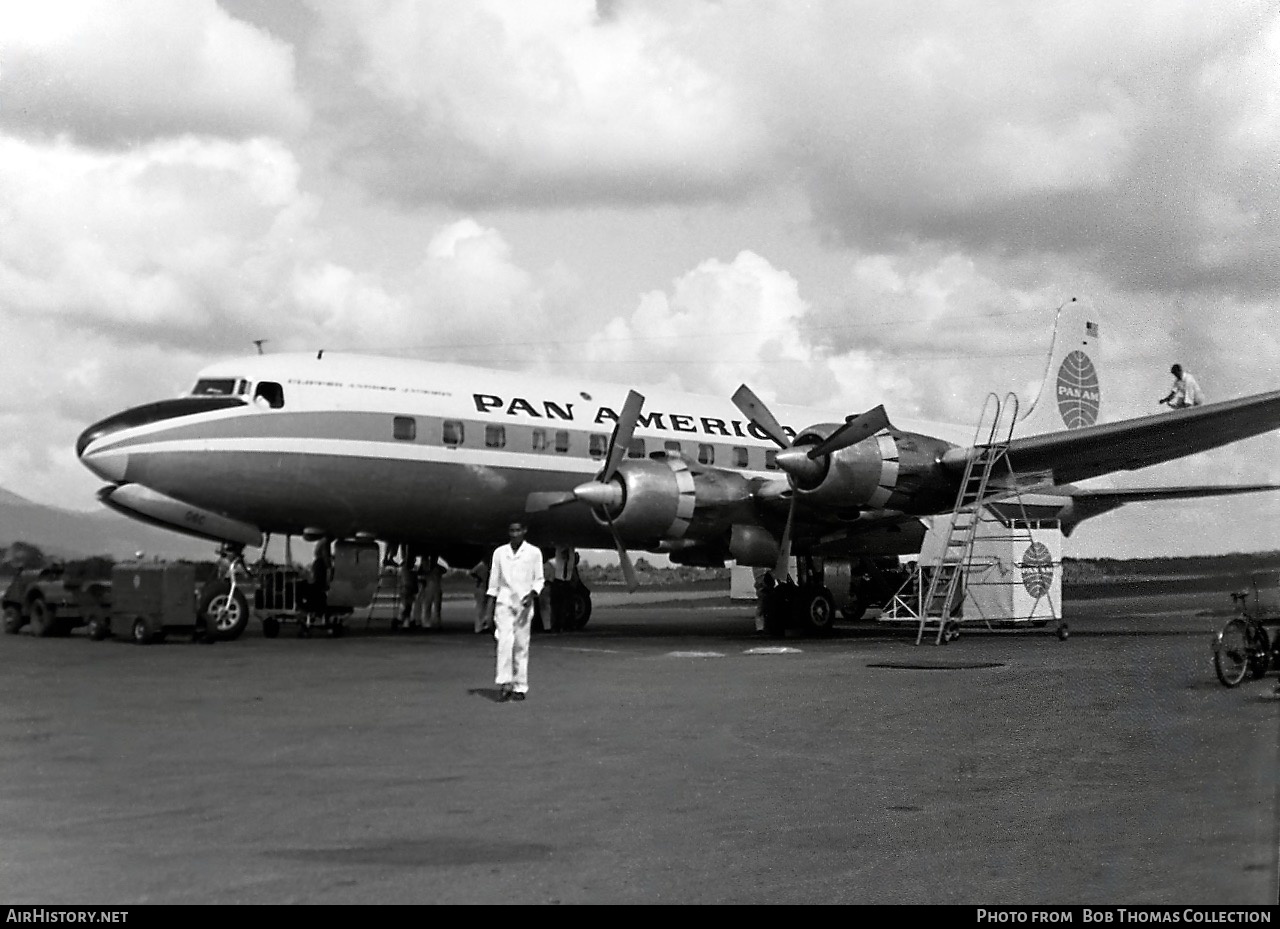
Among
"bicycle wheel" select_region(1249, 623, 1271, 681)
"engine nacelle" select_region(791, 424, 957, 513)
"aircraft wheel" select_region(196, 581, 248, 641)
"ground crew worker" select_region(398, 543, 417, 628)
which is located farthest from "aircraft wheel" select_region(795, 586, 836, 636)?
"bicycle wheel" select_region(1249, 623, 1271, 681)

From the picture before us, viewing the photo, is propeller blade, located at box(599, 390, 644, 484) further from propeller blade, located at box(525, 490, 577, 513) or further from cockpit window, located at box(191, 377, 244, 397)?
cockpit window, located at box(191, 377, 244, 397)

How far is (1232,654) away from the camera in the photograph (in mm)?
11688

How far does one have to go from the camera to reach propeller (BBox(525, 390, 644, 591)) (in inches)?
734

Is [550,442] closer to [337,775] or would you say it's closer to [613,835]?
[337,775]

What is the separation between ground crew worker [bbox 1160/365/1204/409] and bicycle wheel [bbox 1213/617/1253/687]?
6394 millimetres

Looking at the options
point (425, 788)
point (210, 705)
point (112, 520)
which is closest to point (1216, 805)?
point (425, 788)

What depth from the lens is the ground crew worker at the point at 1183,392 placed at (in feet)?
57.4

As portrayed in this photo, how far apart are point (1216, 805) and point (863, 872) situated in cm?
253

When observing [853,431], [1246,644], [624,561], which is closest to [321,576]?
[624,561]

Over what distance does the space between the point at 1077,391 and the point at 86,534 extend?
21.5 meters

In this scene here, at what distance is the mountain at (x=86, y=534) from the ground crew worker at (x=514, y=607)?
330 inches

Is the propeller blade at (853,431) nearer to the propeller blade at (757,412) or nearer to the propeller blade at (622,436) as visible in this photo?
the propeller blade at (757,412)

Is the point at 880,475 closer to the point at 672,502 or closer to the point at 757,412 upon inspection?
the point at 757,412

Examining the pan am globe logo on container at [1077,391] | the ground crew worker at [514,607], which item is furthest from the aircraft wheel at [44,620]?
the pan am globe logo on container at [1077,391]
